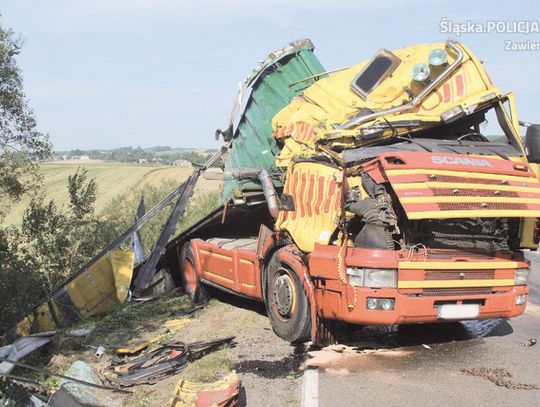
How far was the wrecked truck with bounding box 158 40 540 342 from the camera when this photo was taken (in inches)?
219

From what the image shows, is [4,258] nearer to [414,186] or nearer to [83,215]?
[83,215]

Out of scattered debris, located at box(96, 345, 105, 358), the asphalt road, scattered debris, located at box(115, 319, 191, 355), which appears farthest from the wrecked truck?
scattered debris, located at box(96, 345, 105, 358)

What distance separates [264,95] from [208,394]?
5.79 metres

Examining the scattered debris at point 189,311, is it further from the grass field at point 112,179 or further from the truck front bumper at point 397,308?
the grass field at point 112,179

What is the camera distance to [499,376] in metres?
5.38

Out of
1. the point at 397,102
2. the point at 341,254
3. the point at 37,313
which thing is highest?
the point at 397,102

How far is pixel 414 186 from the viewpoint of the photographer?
5441 mm

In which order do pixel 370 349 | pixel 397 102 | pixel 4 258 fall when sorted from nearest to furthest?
pixel 370 349 < pixel 397 102 < pixel 4 258

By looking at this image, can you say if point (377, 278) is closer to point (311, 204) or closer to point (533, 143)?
point (311, 204)

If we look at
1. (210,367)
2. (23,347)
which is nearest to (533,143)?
(210,367)

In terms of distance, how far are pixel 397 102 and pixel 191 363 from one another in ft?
12.1

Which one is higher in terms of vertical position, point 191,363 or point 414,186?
point 414,186

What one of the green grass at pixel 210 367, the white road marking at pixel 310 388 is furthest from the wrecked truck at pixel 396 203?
the green grass at pixel 210 367

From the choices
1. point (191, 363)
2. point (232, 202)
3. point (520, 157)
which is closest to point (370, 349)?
point (191, 363)
